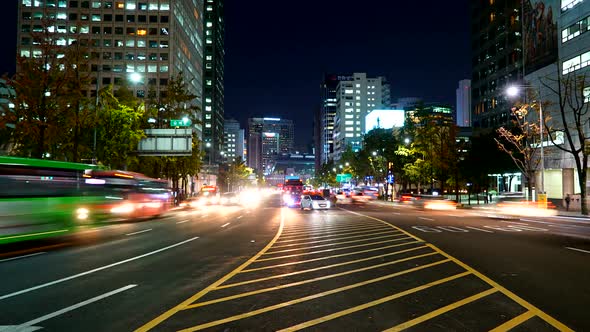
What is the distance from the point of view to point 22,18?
103 meters

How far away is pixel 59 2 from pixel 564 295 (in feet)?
402

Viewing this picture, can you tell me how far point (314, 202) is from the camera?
39.9 metres

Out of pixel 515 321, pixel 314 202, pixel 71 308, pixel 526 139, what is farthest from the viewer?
pixel 526 139

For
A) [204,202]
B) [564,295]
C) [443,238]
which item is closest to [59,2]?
[204,202]

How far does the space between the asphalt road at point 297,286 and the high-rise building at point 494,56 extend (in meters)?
71.3

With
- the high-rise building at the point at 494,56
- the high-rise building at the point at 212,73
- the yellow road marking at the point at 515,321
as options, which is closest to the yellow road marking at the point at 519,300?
the yellow road marking at the point at 515,321

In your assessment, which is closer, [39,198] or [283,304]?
[283,304]

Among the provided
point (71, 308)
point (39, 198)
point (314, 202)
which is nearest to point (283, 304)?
point (71, 308)

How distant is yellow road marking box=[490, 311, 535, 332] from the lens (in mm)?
6223

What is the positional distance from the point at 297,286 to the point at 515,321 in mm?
4009

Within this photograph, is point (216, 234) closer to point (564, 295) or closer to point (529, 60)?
point (564, 295)

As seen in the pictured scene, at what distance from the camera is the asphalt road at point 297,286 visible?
259 inches

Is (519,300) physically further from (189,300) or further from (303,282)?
(189,300)

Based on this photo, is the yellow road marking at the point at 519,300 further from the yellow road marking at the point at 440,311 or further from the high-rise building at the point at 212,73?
the high-rise building at the point at 212,73
